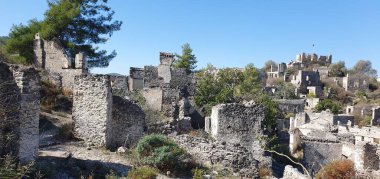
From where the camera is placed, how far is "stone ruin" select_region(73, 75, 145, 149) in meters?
11.5

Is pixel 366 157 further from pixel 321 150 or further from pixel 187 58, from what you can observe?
pixel 187 58

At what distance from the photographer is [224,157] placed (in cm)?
1124

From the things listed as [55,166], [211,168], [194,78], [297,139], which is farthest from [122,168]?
[194,78]

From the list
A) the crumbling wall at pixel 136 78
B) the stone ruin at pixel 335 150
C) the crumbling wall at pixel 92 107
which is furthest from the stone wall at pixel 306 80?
the crumbling wall at pixel 92 107

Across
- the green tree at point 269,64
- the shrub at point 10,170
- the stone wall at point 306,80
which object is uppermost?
the green tree at point 269,64

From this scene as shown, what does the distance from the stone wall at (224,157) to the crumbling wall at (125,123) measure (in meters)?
1.78

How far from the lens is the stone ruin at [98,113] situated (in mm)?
11477

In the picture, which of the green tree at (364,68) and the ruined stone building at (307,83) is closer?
the ruined stone building at (307,83)

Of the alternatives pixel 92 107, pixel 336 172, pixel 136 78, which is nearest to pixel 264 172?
pixel 336 172

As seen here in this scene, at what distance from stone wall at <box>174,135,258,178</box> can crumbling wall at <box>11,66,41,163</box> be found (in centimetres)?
450

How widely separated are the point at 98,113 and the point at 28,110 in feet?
10.2

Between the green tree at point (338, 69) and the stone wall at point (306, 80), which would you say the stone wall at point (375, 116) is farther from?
the green tree at point (338, 69)

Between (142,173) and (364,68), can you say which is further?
(364,68)

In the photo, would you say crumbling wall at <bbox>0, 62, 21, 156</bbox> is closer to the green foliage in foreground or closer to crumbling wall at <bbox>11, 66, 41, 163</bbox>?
crumbling wall at <bbox>11, 66, 41, 163</bbox>
